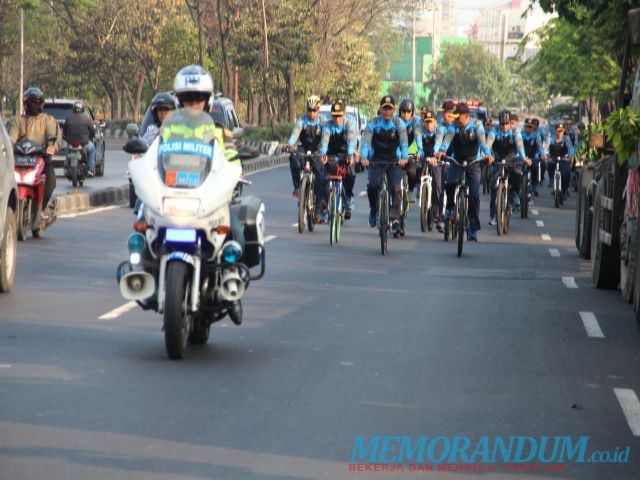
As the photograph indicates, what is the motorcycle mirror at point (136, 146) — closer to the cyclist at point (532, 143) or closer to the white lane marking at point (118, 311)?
the white lane marking at point (118, 311)

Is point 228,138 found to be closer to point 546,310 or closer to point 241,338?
point 241,338

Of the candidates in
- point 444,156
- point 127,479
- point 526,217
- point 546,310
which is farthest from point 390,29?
point 127,479

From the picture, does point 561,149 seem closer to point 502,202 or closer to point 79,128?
point 79,128

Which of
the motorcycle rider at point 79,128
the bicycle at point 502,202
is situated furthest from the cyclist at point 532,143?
the motorcycle rider at point 79,128

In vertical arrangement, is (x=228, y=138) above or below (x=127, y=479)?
above

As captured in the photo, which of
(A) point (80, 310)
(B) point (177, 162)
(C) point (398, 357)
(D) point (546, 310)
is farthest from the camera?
(D) point (546, 310)

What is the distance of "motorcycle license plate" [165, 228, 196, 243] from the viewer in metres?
9.23

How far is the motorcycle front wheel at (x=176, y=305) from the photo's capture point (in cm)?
906

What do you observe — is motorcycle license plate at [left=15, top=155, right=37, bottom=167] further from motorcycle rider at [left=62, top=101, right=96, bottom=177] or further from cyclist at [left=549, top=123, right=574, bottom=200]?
cyclist at [left=549, top=123, right=574, bottom=200]

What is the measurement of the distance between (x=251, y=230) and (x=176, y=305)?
3.78 feet

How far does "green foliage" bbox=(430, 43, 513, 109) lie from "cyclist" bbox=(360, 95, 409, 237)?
152m

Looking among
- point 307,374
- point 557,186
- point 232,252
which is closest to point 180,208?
point 232,252

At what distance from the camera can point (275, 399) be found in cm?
834

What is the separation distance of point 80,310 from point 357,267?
5.02 meters
